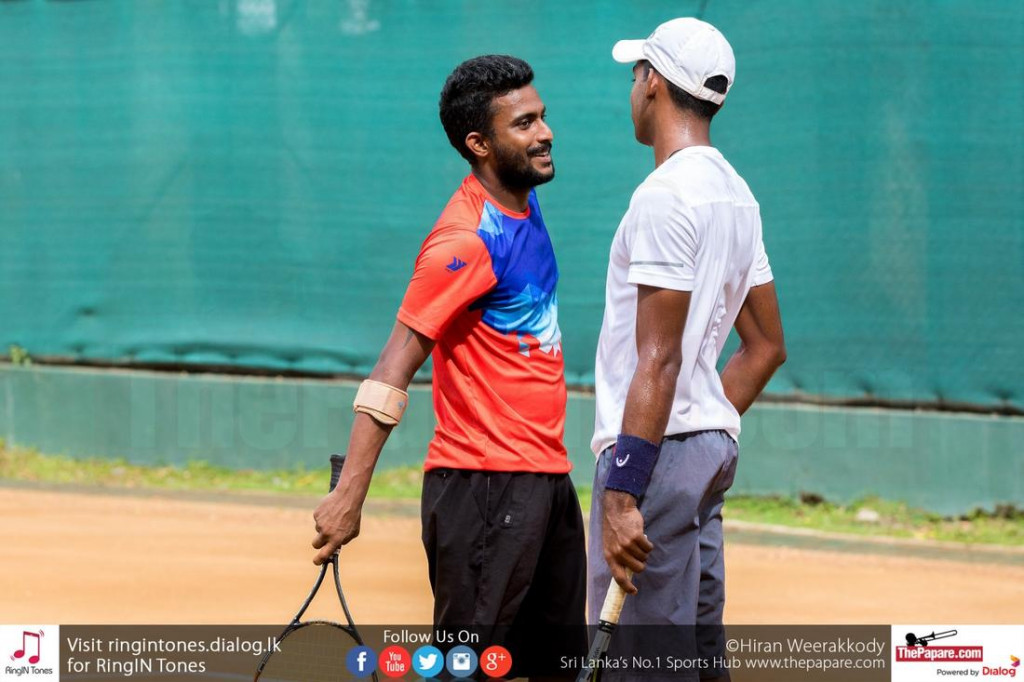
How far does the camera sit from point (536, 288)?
3.77m

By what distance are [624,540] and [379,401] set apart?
2.54ft

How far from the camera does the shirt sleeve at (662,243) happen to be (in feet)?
10.2

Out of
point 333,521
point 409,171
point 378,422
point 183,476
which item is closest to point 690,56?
point 378,422

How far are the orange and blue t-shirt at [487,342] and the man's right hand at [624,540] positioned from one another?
58 cm

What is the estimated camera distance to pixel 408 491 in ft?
30.0

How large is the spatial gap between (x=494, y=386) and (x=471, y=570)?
45 centimetres

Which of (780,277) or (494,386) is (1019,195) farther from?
(494,386)

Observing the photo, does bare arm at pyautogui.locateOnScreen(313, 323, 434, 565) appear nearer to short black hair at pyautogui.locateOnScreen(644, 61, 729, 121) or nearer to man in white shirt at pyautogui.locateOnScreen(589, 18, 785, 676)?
man in white shirt at pyautogui.locateOnScreen(589, 18, 785, 676)

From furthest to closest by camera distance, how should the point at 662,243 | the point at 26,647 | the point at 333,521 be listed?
the point at 26,647 → the point at 333,521 → the point at 662,243

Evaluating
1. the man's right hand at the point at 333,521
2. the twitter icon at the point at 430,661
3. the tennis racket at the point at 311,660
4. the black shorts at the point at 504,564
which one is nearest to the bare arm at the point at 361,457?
the man's right hand at the point at 333,521

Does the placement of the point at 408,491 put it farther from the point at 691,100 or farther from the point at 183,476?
the point at 691,100

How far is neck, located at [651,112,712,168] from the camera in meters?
3.34

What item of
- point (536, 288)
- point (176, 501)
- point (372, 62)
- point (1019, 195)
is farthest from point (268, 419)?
point (536, 288)

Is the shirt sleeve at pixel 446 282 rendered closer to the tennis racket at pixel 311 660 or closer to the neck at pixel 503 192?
the neck at pixel 503 192
